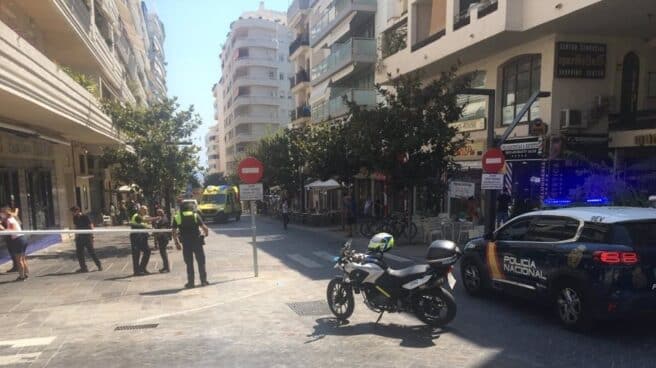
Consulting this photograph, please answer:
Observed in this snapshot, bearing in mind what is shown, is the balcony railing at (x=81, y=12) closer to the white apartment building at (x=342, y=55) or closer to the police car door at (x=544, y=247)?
the white apartment building at (x=342, y=55)

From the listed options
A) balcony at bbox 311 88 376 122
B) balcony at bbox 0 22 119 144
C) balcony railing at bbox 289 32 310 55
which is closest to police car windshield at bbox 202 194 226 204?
balcony at bbox 311 88 376 122

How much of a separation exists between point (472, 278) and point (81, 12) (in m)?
16.7

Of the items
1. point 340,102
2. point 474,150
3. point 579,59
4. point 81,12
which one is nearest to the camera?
point 579,59

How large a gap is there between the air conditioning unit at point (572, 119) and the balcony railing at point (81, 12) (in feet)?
53.8

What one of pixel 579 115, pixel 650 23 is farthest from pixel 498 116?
pixel 650 23

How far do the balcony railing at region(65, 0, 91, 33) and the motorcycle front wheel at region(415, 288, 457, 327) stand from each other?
48.7ft

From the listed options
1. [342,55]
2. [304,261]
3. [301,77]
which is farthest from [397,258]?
[301,77]

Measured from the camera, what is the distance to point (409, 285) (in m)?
6.16

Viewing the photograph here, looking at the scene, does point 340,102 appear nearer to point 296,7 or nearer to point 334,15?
point 334,15

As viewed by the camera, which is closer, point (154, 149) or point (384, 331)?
point (384, 331)

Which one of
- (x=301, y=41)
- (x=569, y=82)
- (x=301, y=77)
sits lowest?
(x=569, y=82)

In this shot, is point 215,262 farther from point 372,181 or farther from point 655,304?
point 372,181

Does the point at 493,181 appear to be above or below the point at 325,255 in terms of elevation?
above

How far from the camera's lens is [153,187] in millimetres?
16016
